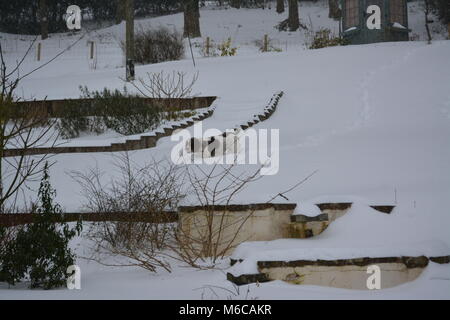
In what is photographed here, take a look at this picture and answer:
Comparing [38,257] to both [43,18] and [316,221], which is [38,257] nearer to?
[316,221]

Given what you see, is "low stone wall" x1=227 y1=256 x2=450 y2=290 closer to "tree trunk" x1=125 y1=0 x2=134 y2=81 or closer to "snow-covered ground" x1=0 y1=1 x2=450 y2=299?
"snow-covered ground" x1=0 y1=1 x2=450 y2=299

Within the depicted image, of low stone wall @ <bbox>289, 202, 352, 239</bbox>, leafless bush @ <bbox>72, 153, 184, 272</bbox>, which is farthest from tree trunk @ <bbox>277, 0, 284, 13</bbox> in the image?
low stone wall @ <bbox>289, 202, 352, 239</bbox>

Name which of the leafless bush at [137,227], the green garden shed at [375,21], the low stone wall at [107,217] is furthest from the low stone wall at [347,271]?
the green garden shed at [375,21]

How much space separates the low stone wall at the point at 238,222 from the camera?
5637 mm

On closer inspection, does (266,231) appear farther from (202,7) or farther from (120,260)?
(202,7)

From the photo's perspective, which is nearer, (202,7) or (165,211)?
(165,211)

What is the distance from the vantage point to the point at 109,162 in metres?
8.72

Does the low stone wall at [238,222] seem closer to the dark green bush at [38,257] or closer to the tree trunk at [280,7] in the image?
the dark green bush at [38,257]

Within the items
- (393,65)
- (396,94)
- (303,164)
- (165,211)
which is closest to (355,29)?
(393,65)

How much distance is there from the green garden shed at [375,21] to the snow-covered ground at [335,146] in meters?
1.48

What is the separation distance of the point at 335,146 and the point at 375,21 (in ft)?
37.7

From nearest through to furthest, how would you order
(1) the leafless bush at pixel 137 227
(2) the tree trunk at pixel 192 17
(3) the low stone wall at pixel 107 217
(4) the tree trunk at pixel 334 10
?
(1) the leafless bush at pixel 137 227 < (3) the low stone wall at pixel 107 217 < (2) the tree trunk at pixel 192 17 < (4) the tree trunk at pixel 334 10

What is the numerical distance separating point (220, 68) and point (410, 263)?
39.4 feet

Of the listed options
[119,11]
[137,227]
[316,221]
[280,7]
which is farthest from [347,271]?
[280,7]
